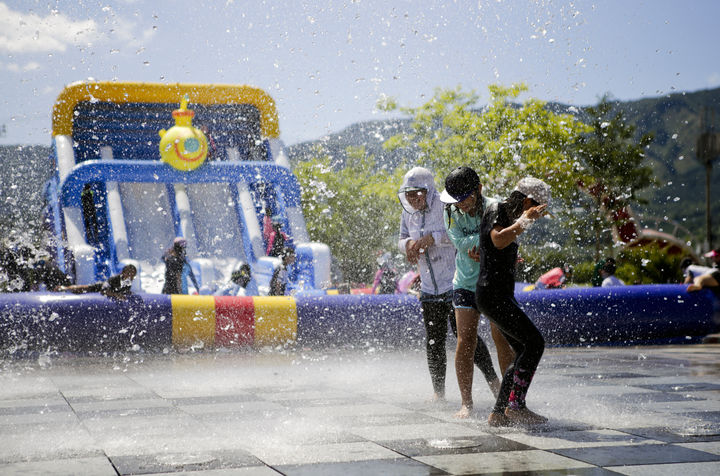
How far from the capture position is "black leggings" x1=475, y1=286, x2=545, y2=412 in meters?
4.91

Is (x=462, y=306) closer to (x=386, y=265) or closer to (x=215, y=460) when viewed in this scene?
(x=215, y=460)

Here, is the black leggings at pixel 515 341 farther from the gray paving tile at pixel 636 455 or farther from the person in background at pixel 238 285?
the person in background at pixel 238 285

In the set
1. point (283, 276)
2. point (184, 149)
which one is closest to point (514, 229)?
point (283, 276)

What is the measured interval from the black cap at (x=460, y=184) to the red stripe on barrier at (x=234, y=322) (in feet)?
16.0

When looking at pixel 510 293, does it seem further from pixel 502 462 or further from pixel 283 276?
pixel 283 276

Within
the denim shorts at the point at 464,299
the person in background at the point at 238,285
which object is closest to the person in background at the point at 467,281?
the denim shorts at the point at 464,299

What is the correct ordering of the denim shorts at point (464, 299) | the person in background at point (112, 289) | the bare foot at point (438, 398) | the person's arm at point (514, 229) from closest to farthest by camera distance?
1. the person's arm at point (514, 229)
2. the denim shorts at point (464, 299)
3. the bare foot at point (438, 398)
4. the person in background at point (112, 289)

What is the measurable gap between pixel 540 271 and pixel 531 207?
29112mm

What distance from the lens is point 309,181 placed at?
50.1 metres

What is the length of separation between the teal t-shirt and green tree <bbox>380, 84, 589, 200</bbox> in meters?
19.1

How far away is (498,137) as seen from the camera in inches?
1236

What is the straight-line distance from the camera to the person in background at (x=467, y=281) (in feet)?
17.5

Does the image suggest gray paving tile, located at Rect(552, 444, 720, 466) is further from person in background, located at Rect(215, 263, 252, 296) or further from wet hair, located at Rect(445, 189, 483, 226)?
person in background, located at Rect(215, 263, 252, 296)

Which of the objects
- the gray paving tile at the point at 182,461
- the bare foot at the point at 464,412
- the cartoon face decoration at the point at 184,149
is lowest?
the bare foot at the point at 464,412
